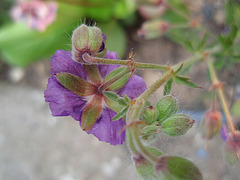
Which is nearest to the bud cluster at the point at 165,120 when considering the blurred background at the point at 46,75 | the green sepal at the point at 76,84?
the green sepal at the point at 76,84

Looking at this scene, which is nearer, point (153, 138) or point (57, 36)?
point (153, 138)

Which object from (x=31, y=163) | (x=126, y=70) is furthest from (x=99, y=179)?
(x=126, y=70)

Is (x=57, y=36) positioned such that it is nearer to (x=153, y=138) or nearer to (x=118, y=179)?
(x=118, y=179)

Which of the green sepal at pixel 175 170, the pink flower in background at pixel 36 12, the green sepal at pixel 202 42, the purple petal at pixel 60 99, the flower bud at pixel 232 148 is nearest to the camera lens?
the green sepal at pixel 175 170

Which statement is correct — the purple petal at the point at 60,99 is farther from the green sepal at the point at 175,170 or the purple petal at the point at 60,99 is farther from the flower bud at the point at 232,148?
the flower bud at the point at 232,148

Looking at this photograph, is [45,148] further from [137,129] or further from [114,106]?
[137,129]

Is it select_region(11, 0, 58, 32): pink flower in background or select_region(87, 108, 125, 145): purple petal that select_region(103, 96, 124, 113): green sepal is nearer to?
select_region(87, 108, 125, 145): purple petal

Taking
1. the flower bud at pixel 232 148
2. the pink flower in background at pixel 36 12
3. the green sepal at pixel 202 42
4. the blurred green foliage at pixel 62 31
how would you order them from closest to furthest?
the flower bud at pixel 232 148 < the green sepal at pixel 202 42 < the pink flower in background at pixel 36 12 < the blurred green foliage at pixel 62 31
